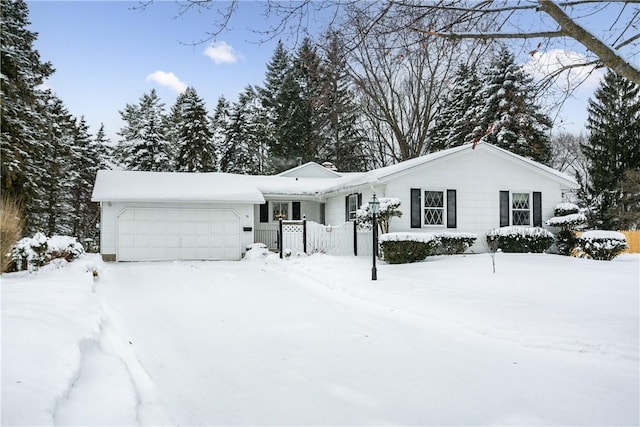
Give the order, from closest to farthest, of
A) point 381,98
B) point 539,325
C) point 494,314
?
1. point 539,325
2. point 494,314
3. point 381,98

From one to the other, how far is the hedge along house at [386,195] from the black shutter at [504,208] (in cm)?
→ 4

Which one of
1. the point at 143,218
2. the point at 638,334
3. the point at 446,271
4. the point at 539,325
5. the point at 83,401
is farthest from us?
the point at 143,218

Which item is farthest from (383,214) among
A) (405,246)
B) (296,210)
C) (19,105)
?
(19,105)

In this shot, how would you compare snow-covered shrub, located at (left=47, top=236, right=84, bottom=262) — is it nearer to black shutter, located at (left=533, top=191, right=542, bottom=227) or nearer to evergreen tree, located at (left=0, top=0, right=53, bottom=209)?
evergreen tree, located at (left=0, top=0, right=53, bottom=209)

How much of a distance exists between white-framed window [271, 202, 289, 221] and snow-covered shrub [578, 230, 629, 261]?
12.5m

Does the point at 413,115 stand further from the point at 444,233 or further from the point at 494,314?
the point at 494,314

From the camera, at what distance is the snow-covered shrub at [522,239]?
1655cm

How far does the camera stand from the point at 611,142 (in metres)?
30.1

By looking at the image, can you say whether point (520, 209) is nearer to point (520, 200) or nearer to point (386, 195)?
point (520, 200)

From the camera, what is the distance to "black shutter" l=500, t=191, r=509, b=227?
1738 centimetres

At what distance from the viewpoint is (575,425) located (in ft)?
11.5


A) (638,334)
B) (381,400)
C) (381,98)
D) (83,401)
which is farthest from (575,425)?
(381,98)

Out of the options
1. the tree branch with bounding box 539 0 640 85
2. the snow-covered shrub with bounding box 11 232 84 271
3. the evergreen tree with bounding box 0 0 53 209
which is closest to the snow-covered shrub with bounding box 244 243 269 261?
the snow-covered shrub with bounding box 11 232 84 271

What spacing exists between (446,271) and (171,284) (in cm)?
709
